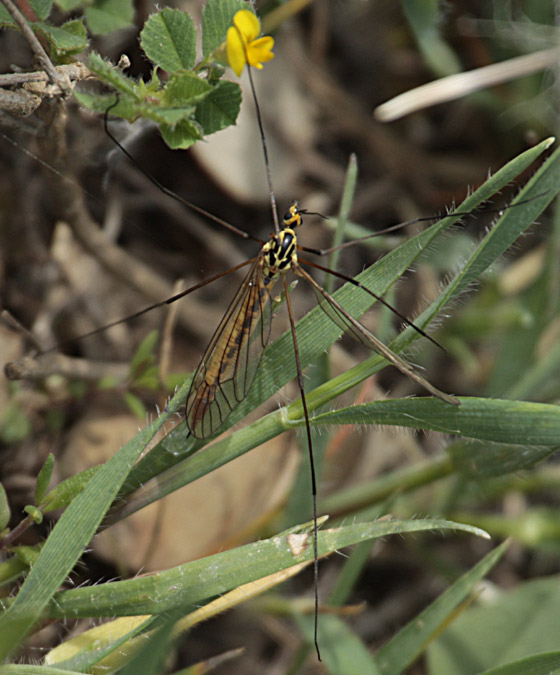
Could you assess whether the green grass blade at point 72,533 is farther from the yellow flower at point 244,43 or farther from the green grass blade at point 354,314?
the yellow flower at point 244,43

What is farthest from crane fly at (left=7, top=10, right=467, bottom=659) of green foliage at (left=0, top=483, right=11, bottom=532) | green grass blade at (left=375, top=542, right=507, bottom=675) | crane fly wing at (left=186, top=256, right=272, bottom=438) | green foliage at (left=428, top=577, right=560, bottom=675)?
green foliage at (left=428, top=577, right=560, bottom=675)

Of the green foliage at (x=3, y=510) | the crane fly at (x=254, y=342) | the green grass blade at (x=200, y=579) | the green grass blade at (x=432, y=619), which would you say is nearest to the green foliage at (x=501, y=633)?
the green grass blade at (x=432, y=619)

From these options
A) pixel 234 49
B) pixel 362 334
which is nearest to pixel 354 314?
pixel 362 334

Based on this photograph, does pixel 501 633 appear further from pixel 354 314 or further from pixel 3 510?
pixel 3 510

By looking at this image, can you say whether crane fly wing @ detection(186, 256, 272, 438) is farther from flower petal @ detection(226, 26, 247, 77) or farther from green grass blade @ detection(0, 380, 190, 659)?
flower petal @ detection(226, 26, 247, 77)

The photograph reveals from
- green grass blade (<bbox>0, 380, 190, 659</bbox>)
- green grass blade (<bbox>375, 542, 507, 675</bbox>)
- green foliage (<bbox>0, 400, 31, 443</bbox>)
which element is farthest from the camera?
green foliage (<bbox>0, 400, 31, 443</bbox>)

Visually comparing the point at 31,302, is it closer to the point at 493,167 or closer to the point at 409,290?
the point at 409,290
